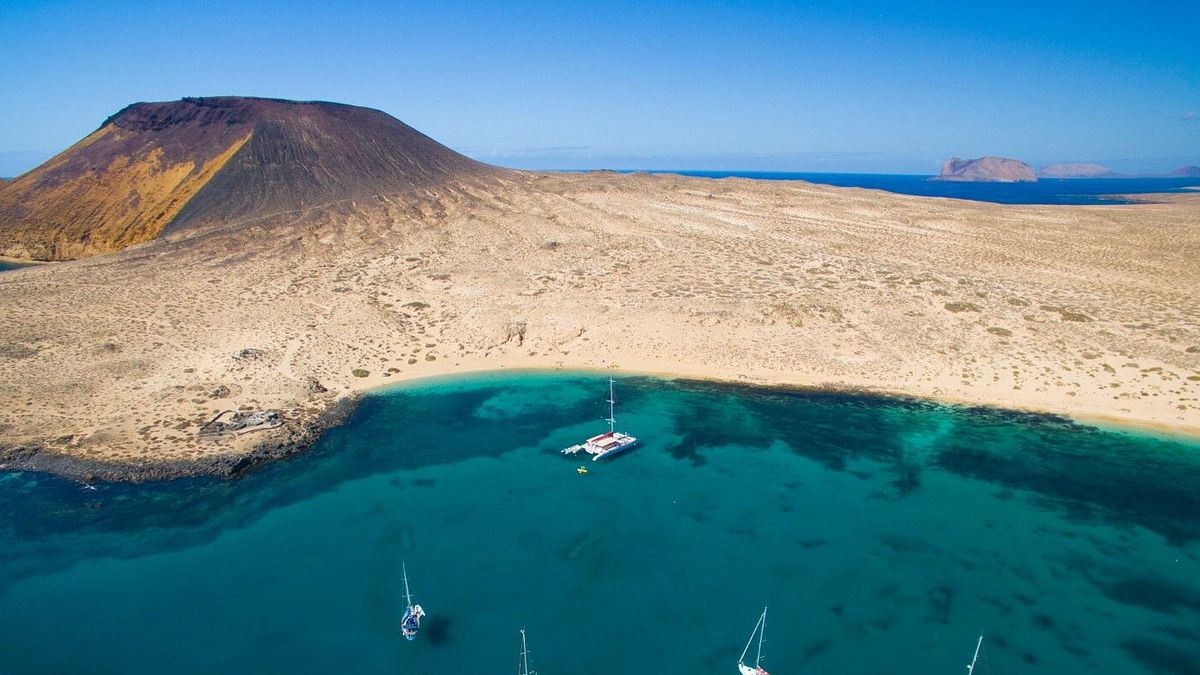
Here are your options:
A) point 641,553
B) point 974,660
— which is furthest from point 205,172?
point 974,660

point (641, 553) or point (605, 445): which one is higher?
point (605, 445)

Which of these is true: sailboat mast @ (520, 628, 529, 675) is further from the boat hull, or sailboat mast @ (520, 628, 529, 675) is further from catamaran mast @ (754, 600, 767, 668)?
the boat hull

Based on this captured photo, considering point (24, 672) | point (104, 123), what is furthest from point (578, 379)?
point (104, 123)

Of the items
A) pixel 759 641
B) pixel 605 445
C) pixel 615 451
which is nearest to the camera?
pixel 759 641

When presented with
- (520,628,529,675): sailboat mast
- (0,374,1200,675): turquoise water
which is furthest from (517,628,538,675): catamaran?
(0,374,1200,675): turquoise water

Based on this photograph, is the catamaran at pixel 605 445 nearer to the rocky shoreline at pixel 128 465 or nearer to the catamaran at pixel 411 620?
the catamaran at pixel 411 620

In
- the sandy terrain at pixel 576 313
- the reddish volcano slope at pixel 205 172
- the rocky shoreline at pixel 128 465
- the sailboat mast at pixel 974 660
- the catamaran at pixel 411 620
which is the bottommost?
the sailboat mast at pixel 974 660

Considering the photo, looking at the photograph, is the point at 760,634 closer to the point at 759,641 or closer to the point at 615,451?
the point at 759,641

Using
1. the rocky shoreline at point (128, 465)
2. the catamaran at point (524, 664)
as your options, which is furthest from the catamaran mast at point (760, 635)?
the rocky shoreline at point (128, 465)
